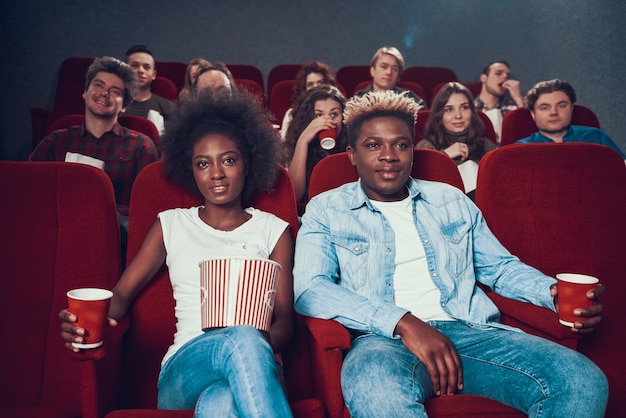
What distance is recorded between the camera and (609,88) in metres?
4.38

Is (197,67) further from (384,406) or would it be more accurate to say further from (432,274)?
(384,406)

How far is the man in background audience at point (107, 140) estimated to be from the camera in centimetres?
216

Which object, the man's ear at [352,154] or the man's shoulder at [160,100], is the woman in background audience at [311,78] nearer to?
the man's shoulder at [160,100]

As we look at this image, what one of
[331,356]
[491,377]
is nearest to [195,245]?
[331,356]

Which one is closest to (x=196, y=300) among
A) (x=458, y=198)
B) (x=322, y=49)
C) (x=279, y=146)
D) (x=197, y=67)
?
(x=279, y=146)

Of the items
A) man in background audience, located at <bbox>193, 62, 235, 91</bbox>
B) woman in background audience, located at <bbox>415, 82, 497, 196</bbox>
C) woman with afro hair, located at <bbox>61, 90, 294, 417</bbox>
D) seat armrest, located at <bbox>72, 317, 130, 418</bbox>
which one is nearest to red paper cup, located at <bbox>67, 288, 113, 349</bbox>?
seat armrest, located at <bbox>72, 317, 130, 418</bbox>

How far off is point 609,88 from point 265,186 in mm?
3784

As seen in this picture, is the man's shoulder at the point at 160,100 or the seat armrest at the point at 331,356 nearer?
the seat armrest at the point at 331,356

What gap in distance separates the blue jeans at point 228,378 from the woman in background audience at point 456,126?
1565 mm

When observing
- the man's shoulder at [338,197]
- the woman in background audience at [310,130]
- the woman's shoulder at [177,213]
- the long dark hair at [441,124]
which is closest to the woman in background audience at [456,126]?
the long dark hair at [441,124]

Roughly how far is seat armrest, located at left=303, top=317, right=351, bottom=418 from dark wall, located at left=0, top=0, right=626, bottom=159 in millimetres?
3726

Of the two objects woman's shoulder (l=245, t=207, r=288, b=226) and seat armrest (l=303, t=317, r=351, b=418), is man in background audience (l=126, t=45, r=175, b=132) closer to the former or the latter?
woman's shoulder (l=245, t=207, r=288, b=226)

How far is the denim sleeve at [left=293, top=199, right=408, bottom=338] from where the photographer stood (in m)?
1.19

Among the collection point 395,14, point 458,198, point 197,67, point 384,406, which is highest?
point 395,14
